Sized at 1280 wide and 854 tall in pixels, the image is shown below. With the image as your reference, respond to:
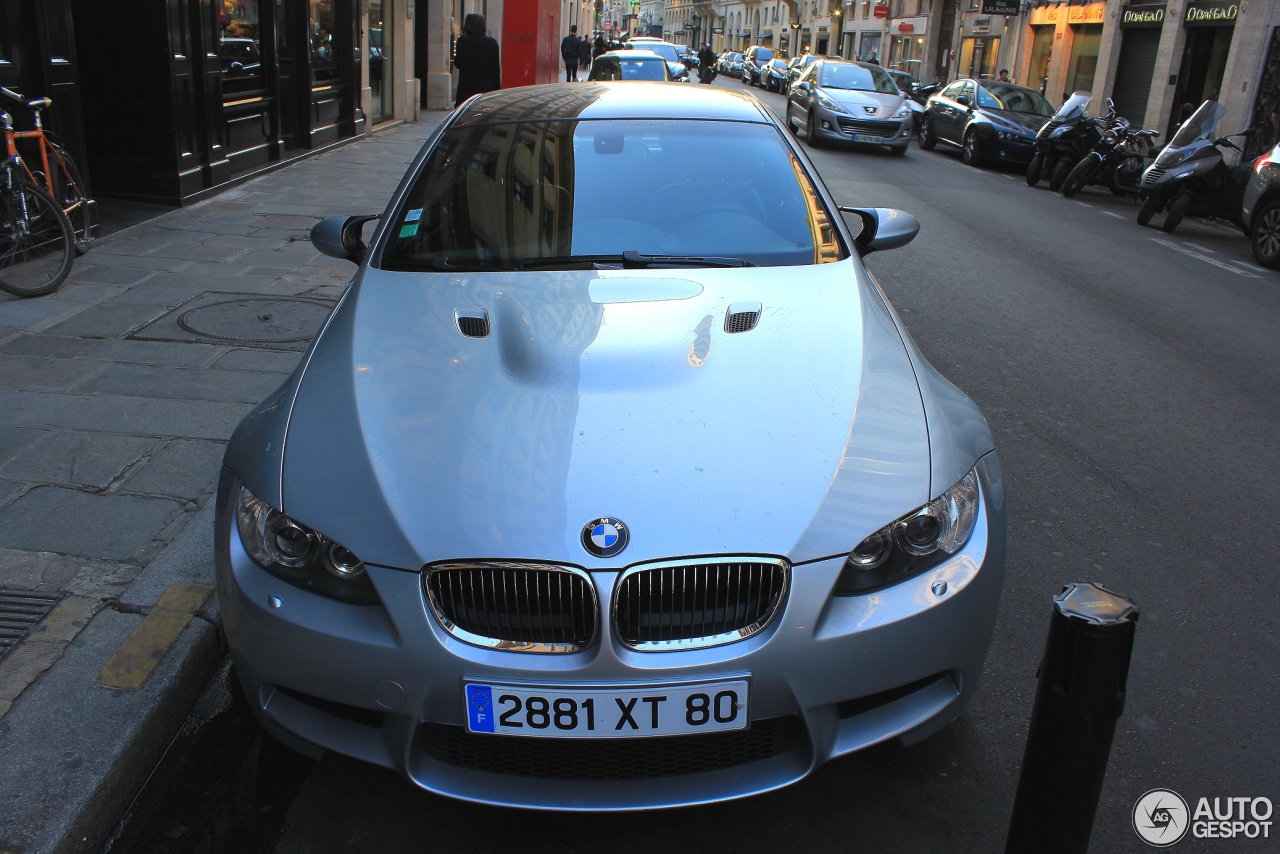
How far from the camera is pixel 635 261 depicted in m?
3.47

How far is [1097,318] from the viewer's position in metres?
7.82

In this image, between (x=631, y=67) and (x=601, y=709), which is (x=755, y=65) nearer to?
(x=631, y=67)

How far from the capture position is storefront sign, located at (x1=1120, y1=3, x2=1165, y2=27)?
83.7 ft

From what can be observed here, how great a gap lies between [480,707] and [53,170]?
260 inches

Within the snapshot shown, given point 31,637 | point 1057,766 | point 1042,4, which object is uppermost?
point 1042,4

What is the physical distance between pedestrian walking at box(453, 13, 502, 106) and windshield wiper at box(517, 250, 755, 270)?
12.1m

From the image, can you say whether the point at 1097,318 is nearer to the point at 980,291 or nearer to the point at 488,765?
the point at 980,291

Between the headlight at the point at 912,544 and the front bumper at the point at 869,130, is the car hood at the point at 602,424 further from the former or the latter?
the front bumper at the point at 869,130

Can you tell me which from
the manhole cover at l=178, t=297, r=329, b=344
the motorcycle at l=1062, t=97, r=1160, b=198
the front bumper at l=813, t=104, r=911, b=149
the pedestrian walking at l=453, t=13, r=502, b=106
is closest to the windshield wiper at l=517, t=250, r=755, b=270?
the manhole cover at l=178, t=297, r=329, b=344

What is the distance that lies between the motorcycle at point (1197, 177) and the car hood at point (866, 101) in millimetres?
6906

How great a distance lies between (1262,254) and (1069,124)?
19.1 feet

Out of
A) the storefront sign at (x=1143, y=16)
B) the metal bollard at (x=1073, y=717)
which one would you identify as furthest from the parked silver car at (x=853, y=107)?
the metal bollard at (x=1073, y=717)

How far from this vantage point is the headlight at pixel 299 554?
2299 millimetres

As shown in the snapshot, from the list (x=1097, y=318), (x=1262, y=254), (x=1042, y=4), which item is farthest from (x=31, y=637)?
(x=1042, y=4)
